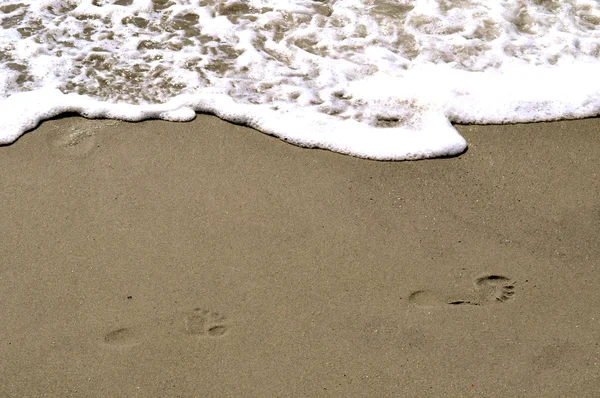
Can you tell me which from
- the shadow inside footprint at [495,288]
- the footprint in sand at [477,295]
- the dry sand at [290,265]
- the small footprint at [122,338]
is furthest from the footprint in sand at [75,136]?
the shadow inside footprint at [495,288]

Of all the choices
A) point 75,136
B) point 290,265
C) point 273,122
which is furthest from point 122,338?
point 273,122

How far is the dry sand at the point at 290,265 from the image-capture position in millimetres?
2627

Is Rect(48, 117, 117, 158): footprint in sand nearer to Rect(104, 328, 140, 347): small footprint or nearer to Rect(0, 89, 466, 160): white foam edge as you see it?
Rect(0, 89, 466, 160): white foam edge

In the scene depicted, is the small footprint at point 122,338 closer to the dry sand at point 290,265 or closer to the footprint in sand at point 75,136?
the dry sand at point 290,265

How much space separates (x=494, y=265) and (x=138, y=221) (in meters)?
1.71

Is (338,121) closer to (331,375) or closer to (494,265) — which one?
(494,265)

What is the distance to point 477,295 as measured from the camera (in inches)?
113

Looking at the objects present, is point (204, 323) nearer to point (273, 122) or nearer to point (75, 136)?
point (273, 122)

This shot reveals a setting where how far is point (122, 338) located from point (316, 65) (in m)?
2.17

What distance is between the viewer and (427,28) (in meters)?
4.34

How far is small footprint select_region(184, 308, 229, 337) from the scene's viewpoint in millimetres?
2734

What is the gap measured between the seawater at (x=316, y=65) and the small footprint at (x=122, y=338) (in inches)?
54.4

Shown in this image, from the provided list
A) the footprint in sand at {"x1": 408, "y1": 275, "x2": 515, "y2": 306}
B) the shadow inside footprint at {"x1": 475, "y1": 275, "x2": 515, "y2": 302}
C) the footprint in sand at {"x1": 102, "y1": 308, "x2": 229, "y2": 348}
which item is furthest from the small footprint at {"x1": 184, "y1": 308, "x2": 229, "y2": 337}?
the shadow inside footprint at {"x1": 475, "y1": 275, "x2": 515, "y2": 302}

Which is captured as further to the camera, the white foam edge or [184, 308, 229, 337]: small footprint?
the white foam edge
